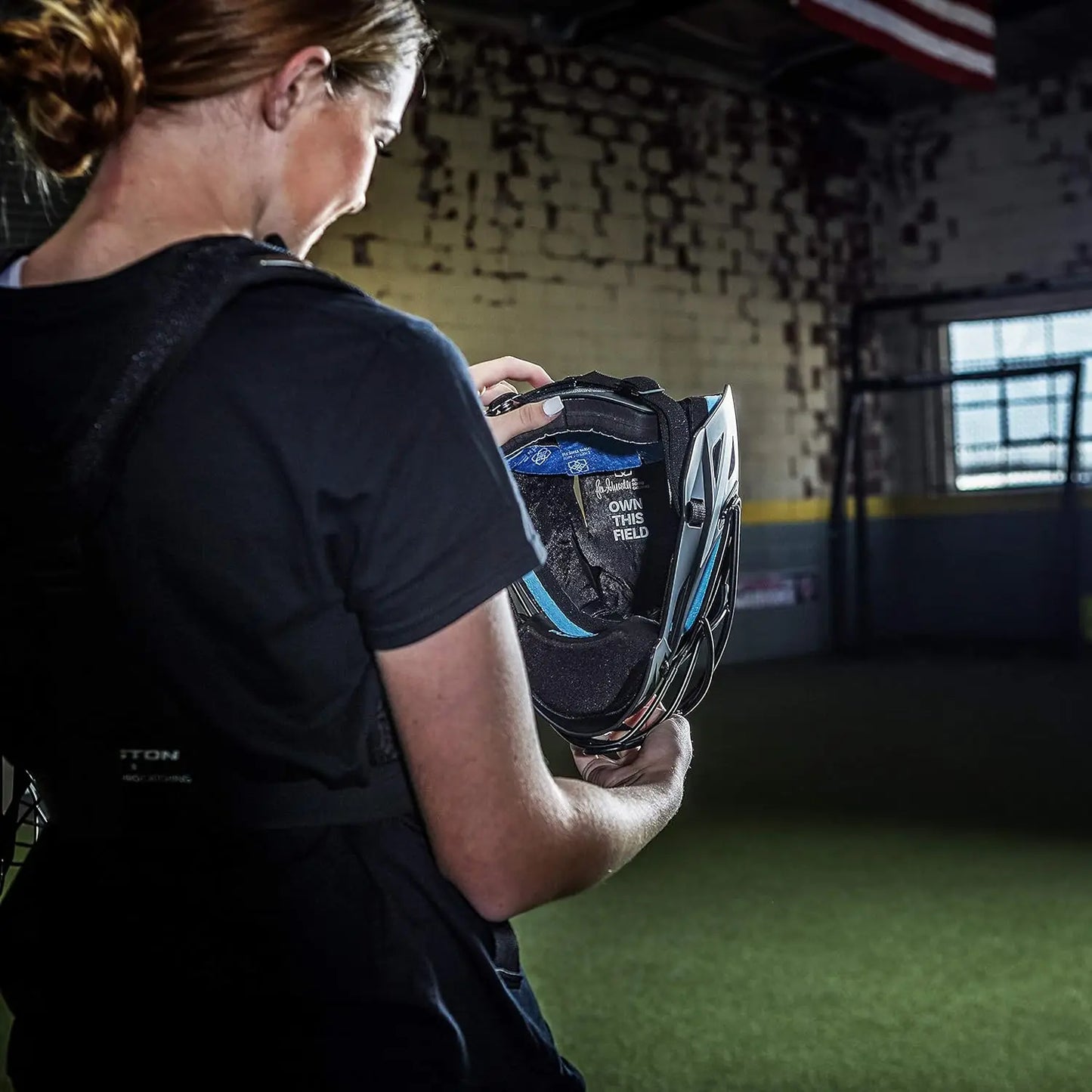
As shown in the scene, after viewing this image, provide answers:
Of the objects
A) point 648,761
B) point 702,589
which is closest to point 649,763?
point 648,761

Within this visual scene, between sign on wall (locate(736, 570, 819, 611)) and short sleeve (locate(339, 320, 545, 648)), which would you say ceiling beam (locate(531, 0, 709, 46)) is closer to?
sign on wall (locate(736, 570, 819, 611))

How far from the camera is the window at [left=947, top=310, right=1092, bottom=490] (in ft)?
26.6

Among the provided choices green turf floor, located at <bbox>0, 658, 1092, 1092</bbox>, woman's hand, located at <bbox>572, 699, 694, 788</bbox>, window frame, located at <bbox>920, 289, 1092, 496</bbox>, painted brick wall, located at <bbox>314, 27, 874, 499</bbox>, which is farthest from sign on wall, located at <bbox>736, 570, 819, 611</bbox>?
woman's hand, located at <bbox>572, 699, 694, 788</bbox>

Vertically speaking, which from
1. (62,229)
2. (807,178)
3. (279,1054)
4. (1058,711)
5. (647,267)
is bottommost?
(1058,711)

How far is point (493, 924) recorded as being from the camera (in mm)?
723

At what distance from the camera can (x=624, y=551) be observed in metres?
1.15

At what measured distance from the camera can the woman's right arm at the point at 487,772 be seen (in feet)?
2.06

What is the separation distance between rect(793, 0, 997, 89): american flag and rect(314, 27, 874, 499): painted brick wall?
6.77 ft

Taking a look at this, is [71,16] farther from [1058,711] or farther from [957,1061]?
[1058,711]

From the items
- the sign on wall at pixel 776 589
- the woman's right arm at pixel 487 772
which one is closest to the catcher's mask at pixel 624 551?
the woman's right arm at pixel 487 772

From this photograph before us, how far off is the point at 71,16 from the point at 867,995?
2411 mm

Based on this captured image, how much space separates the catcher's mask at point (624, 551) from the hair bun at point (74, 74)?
1.45ft

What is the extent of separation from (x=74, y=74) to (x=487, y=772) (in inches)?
15.9

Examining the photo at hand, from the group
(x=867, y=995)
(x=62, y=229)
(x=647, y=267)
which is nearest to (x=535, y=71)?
(x=647, y=267)
